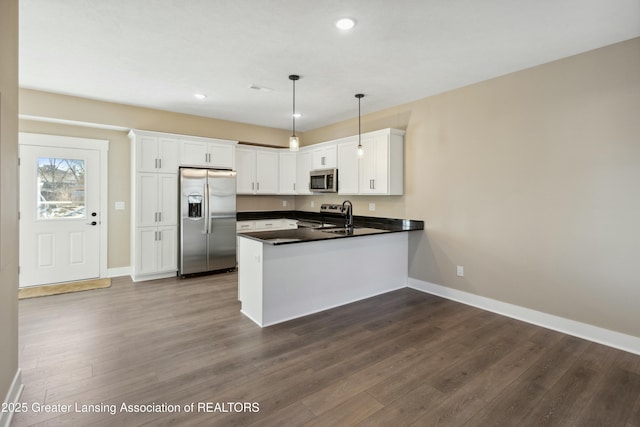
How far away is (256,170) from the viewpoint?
6.28 metres

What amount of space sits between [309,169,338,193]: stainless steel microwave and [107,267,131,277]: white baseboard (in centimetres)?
344

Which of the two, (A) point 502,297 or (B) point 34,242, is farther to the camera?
(B) point 34,242

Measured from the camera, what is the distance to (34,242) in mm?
4512

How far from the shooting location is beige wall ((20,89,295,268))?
14.5ft

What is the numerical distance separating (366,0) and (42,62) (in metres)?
3.52

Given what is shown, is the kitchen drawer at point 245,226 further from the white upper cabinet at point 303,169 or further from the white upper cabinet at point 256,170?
the white upper cabinet at point 303,169

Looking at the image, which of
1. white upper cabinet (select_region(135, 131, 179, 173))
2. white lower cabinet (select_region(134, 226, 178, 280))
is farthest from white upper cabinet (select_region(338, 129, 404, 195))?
white lower cabinet (select_region(134, 226, 178, 280))

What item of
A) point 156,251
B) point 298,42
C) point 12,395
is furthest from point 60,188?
point 298,42

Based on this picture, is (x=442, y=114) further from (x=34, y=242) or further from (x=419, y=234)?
(x=34, y=242)

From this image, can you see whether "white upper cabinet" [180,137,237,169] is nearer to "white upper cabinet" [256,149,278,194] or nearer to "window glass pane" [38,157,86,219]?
"white upper cabinet" [256,149,278,194]

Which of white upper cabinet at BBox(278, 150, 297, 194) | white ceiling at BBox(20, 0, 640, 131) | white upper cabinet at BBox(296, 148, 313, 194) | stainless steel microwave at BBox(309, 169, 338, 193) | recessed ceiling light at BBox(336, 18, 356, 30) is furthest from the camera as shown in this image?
white upper cabinet at BBox(278, 150, 297, 194)

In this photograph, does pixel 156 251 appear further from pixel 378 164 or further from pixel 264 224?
pixel 378 164

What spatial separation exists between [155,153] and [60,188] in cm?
142

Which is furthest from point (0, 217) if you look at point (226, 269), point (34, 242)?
point (226, 269)
